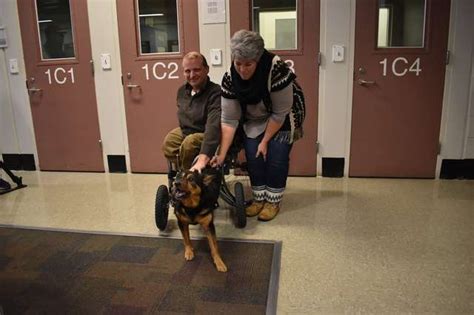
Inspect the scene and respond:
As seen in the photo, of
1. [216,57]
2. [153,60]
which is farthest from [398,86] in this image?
[153,60]

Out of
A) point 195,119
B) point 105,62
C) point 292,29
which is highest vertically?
point 292,29

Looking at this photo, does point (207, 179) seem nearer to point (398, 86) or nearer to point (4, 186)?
point (398, 86)

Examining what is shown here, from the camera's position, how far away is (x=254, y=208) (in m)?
Answer: 2.43

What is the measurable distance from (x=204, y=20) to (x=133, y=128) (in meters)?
1.18

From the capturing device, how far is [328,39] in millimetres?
2951

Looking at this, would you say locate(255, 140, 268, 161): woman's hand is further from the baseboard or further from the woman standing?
the baseboard

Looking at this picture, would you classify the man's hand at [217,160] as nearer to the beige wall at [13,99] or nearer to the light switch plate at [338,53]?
the light switch plate at [338,53]

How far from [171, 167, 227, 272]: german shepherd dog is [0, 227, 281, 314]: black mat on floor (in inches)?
4.4

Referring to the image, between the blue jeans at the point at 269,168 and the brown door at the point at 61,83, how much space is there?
72.7 inches

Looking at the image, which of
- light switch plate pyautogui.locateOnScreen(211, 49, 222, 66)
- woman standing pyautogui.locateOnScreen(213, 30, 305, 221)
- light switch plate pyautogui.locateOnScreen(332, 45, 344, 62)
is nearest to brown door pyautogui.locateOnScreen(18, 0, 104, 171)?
light switch plate pyautogui.locateOnScreen(211, 49, 222, 66)

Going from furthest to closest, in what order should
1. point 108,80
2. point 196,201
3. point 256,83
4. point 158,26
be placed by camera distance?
point 108,80
point 158,26
point 256,83
point 196,201

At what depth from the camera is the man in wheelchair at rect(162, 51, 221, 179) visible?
2.15 meters

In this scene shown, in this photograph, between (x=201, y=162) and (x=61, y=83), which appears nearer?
(x=201, y=162)

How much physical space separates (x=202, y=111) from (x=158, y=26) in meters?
1.32
